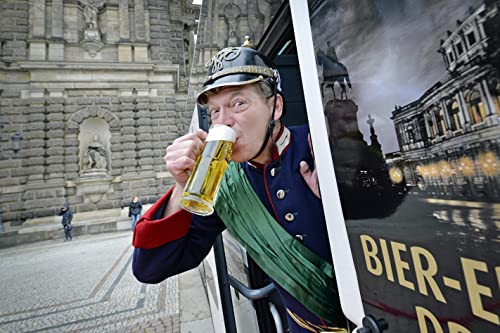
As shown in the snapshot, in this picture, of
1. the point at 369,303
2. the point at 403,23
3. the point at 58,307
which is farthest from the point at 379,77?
the point at 58,307

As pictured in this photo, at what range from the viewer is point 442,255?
0.23 metres

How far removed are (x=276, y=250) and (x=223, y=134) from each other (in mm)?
287

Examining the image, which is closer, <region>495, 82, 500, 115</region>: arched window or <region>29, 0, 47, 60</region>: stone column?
<region>495, 82, 500, 115</region>: arched window

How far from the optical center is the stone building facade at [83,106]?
645 cm

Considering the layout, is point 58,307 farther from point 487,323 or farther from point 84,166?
point 84,166

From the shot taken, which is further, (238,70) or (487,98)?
(238,70)

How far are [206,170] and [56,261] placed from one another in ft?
15.2

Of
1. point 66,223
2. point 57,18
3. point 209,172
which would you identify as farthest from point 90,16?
point 209,172

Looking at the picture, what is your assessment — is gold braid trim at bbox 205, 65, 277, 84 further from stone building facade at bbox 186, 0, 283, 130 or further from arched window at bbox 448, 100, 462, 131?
arched window at bbox 448, 100, 462, 131

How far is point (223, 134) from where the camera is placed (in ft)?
1.59

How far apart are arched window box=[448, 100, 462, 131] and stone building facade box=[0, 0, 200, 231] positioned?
22.3 ft

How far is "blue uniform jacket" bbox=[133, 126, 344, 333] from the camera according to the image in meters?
0.51

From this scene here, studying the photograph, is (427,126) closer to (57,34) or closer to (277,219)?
(277,219)

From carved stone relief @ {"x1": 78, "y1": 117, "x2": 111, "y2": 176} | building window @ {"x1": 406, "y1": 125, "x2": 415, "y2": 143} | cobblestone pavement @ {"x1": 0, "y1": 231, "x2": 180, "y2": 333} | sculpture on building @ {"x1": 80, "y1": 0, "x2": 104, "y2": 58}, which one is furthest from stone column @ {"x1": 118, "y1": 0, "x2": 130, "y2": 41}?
building window @ {"x1": 406, "y1": 125, "x2": 415, "y2": 143}
